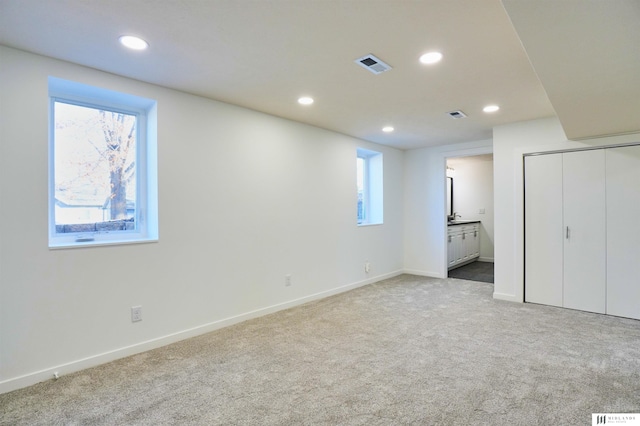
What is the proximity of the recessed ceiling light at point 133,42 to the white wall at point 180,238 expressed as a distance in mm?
626

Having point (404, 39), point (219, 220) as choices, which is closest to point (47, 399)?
point (219, 220)


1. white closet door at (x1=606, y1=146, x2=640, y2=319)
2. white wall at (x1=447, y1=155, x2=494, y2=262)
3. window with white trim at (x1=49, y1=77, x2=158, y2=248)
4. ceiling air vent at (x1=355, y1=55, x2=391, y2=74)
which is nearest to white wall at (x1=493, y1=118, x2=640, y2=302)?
white closet door at (x1=606, y1=146, x2=640, y2=319)

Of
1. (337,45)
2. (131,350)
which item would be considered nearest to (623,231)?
(337,45)

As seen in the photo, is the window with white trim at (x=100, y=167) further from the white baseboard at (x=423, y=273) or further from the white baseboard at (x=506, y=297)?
the white baseboard at (x=423, y=273)

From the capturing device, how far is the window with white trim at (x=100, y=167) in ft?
8.75

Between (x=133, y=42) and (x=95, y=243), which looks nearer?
(x=133, y=42)

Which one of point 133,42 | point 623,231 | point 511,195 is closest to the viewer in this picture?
point 133,42

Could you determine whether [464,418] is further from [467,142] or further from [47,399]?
[467,142]

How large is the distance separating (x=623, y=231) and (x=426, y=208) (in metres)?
2.74

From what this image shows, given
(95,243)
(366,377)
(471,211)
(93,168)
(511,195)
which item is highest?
(93,168)

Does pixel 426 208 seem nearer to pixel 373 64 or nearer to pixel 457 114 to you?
pixel 457 114

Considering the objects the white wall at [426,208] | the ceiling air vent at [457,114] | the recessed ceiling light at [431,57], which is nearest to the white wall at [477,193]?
the white wall at [426,208]

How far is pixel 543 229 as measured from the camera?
166 inches

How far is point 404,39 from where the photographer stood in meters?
2.19
